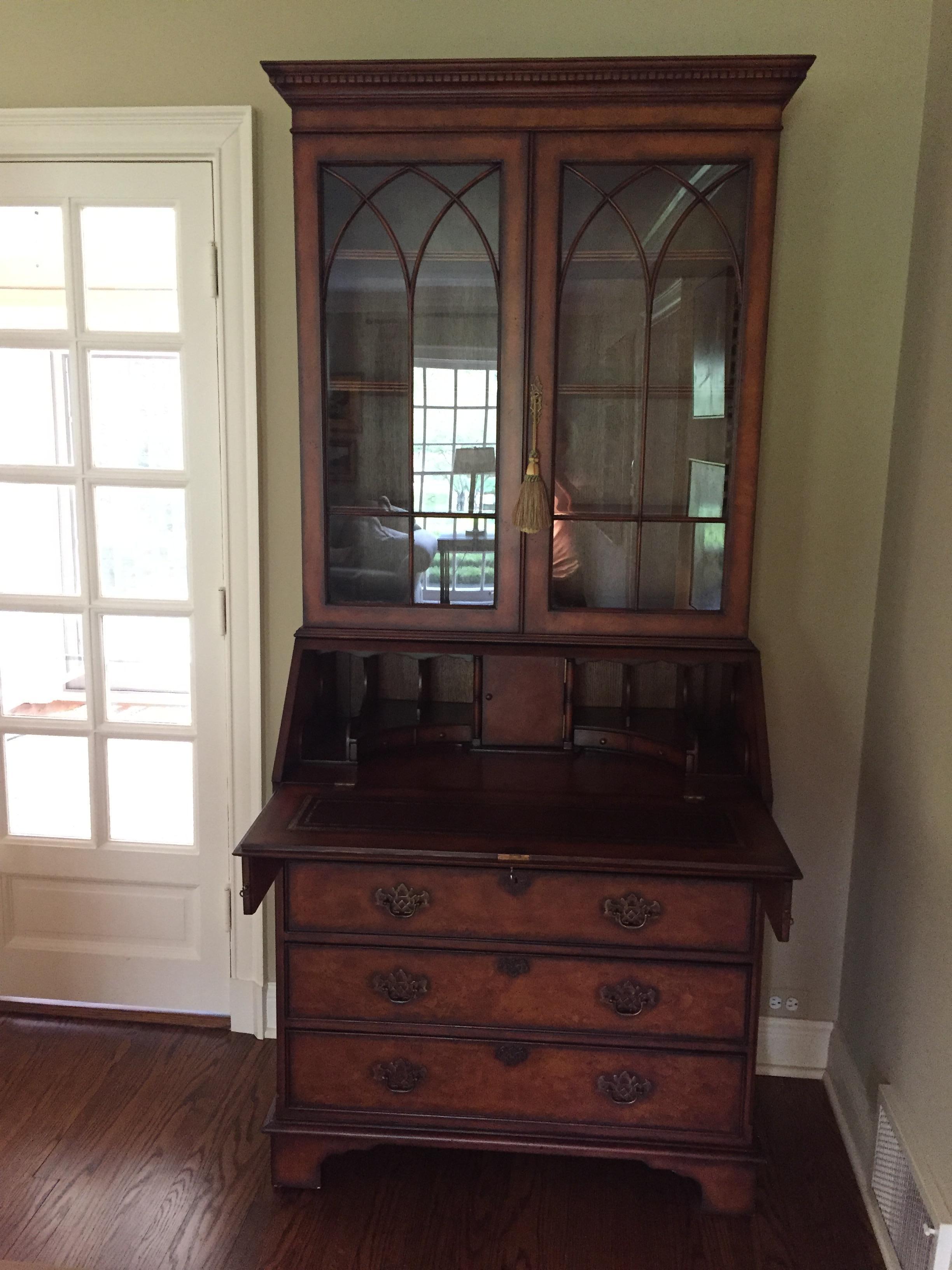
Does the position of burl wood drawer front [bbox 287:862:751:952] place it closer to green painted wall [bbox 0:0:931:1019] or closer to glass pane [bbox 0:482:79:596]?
green painted wall [bbox 0:0:931:1019]

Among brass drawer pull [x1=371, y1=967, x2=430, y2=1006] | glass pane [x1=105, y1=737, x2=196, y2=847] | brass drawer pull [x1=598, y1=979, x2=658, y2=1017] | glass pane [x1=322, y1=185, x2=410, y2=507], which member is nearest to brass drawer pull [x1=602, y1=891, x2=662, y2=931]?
brass drawer pull [x1=598, y1=979, x2=658, y2=1017]

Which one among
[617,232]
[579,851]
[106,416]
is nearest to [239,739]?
[106,416]

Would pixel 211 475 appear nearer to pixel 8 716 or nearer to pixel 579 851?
pixel 8 716

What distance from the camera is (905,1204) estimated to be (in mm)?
1642

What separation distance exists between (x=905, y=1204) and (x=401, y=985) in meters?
0.94

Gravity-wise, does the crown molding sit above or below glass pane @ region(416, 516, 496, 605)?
above

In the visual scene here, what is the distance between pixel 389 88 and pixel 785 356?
3.11 ft

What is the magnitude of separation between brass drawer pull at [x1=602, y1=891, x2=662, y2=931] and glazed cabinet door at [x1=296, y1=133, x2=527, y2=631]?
544mm

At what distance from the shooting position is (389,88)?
5.58ft

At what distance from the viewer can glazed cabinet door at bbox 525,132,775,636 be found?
1.72 m

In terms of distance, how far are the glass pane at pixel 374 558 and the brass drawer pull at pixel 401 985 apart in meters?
0.70

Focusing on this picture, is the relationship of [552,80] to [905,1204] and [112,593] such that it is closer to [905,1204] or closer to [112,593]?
[112,593]

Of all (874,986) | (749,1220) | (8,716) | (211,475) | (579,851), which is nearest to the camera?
(579,851)

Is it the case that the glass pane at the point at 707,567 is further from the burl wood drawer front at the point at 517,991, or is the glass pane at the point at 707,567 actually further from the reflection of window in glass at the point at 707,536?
the burl wood drawer front at the point at 517,991
